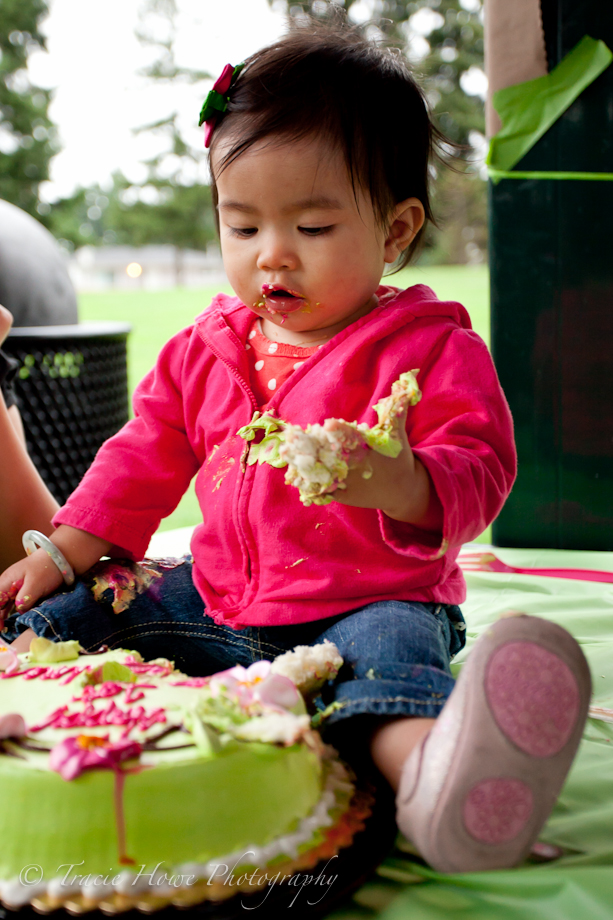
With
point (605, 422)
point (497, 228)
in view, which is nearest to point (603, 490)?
point (605, 422)

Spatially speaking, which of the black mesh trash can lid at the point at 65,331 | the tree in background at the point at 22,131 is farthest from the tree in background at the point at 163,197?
the black mesh trash can lid at the point at 65,331

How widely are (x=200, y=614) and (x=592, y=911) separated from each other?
0.56 m

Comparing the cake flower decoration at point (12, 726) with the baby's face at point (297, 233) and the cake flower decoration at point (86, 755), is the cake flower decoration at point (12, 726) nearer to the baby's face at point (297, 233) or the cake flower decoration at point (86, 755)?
the cake flower decoration at point (86, 755)

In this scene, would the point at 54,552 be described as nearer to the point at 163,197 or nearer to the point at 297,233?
the point at 297,233

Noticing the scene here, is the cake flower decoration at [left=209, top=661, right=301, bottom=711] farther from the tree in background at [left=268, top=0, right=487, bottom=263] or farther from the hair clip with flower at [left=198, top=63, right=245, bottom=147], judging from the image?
the tree in background at [left=268, top=0, right=487, bottom=263]

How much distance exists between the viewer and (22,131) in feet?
33.2

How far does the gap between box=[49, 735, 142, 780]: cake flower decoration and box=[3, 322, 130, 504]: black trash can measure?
4.46ft

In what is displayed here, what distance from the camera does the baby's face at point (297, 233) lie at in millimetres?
912

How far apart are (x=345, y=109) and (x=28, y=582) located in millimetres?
682

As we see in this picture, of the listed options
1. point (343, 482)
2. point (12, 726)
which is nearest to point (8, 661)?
point (12, 726)

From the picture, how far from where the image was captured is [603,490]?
1853mm

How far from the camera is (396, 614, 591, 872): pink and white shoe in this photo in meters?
0.65

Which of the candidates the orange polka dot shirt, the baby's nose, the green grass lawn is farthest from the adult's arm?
the green grass lawn

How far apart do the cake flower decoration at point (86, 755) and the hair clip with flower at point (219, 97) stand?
0.71m
